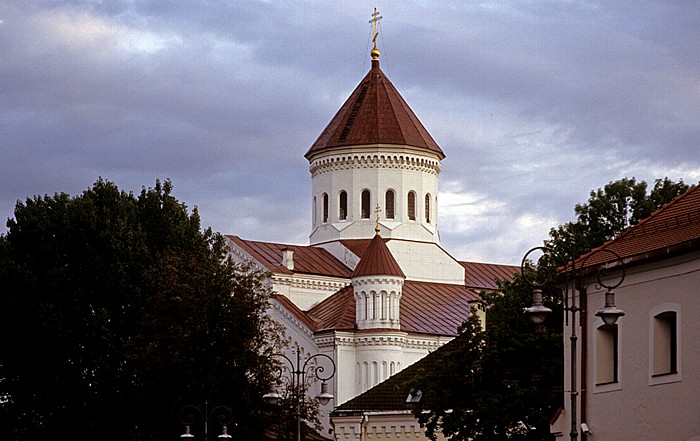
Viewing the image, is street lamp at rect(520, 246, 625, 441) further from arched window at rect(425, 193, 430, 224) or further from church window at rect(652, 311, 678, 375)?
arched window at rect(425, 193, 430, 224)

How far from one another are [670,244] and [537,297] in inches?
173

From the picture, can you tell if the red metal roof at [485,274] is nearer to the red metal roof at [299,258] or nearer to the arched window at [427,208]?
the arched window at [427,208]

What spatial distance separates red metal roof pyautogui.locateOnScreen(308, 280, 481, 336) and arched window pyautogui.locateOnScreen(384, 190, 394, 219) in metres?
3.96

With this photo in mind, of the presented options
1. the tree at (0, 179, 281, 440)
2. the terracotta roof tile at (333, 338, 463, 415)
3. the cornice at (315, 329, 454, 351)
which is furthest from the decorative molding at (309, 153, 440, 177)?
the terracotta roof tile at (333, 338, 463, 415)

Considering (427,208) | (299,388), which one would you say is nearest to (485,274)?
(427,208)

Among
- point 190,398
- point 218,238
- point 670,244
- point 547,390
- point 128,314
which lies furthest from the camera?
point 218,238

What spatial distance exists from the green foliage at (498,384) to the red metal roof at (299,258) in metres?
43.2

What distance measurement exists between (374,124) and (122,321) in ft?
107

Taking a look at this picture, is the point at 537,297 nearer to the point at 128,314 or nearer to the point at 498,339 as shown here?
the point at 498,339

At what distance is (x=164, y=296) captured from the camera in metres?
56.2

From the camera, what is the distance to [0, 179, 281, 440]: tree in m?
55.3

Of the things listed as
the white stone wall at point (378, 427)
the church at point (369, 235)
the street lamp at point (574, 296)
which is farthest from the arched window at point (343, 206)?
the street lamp at point (574, 296)

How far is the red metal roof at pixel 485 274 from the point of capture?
97500 mm

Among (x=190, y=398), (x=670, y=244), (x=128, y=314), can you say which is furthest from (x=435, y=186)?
(x=670, y=244)
